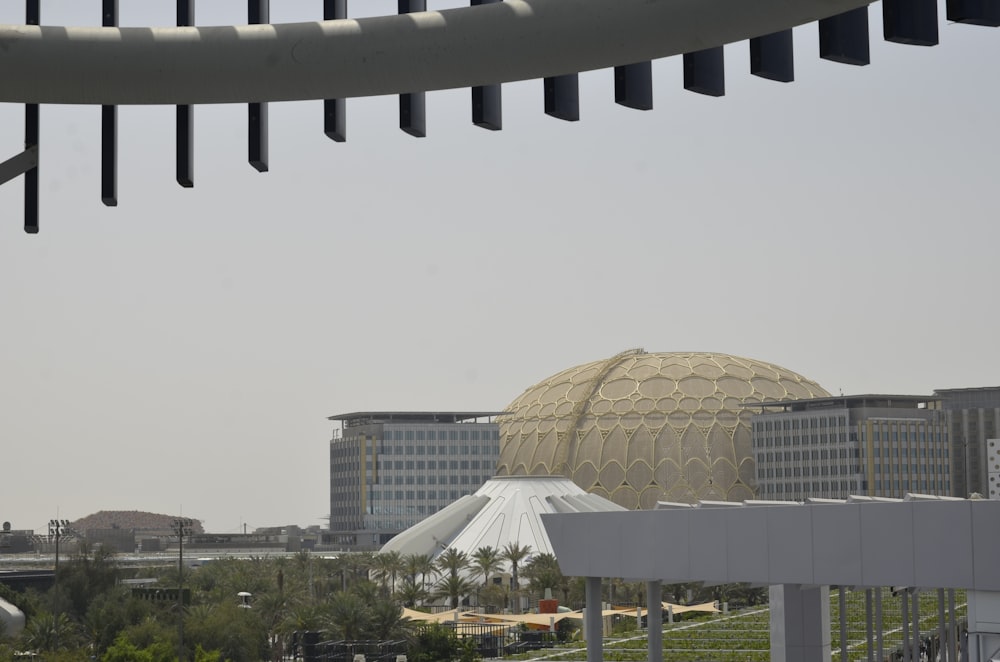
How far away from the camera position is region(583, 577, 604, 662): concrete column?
68.4 feet

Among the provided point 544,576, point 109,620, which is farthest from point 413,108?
point 544,576

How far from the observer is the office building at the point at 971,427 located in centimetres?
13212

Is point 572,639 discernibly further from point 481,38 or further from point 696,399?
point 696,399

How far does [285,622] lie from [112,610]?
20.5 ft

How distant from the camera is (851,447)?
126438 mm

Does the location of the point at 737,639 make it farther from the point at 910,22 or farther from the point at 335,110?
the point at 910,22

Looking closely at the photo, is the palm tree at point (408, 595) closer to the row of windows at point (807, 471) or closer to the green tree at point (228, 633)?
the green tree at point (228, 633)

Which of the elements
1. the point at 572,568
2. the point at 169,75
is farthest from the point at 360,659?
the point at 169,75

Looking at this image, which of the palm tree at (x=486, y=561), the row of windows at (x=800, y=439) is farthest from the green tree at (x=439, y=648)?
the row of windows at (x=800, y=439)

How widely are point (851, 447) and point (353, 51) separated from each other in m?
128

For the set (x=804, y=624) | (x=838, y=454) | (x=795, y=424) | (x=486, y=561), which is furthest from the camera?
(x=795, y=424)

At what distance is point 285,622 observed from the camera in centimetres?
4872

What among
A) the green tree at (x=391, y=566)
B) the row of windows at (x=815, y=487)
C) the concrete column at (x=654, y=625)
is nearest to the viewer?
the concrete column at (x=654, y=625)

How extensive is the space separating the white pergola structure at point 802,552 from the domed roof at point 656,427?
351ft
